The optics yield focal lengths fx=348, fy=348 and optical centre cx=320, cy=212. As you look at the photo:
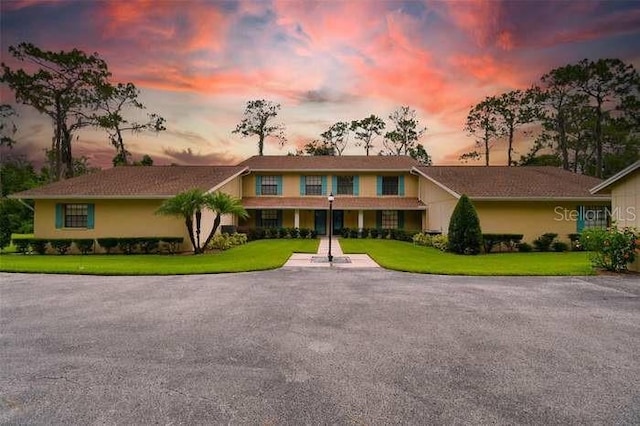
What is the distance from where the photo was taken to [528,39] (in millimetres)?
17969

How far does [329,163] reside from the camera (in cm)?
2817

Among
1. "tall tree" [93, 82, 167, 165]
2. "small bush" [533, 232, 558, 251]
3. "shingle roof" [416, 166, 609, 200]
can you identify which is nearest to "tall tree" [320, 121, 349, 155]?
"tall tree" [93, 82, 167, 165]

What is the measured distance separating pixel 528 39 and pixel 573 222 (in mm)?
10450

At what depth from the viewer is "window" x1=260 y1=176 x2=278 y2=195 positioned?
90.6 feet

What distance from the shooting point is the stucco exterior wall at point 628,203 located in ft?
39.9

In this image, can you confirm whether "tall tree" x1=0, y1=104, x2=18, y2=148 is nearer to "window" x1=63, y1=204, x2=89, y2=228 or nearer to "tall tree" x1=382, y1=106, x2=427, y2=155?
"window" x1=63, y1=204, x2=89, y2=228

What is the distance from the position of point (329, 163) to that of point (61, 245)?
18.3m

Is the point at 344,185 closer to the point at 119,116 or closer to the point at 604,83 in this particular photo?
the point at 119,116

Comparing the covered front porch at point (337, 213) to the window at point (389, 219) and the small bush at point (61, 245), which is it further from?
the small bush at point (61, 245)

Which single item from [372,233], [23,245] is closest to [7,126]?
[23,245]

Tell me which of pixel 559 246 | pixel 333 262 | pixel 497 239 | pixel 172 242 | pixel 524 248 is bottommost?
pixel 333 262

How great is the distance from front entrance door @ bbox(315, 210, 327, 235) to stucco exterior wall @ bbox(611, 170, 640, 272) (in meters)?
18.2

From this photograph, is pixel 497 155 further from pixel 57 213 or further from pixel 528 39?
pixel 57 213

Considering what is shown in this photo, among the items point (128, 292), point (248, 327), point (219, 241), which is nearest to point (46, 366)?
point (248, 327)
